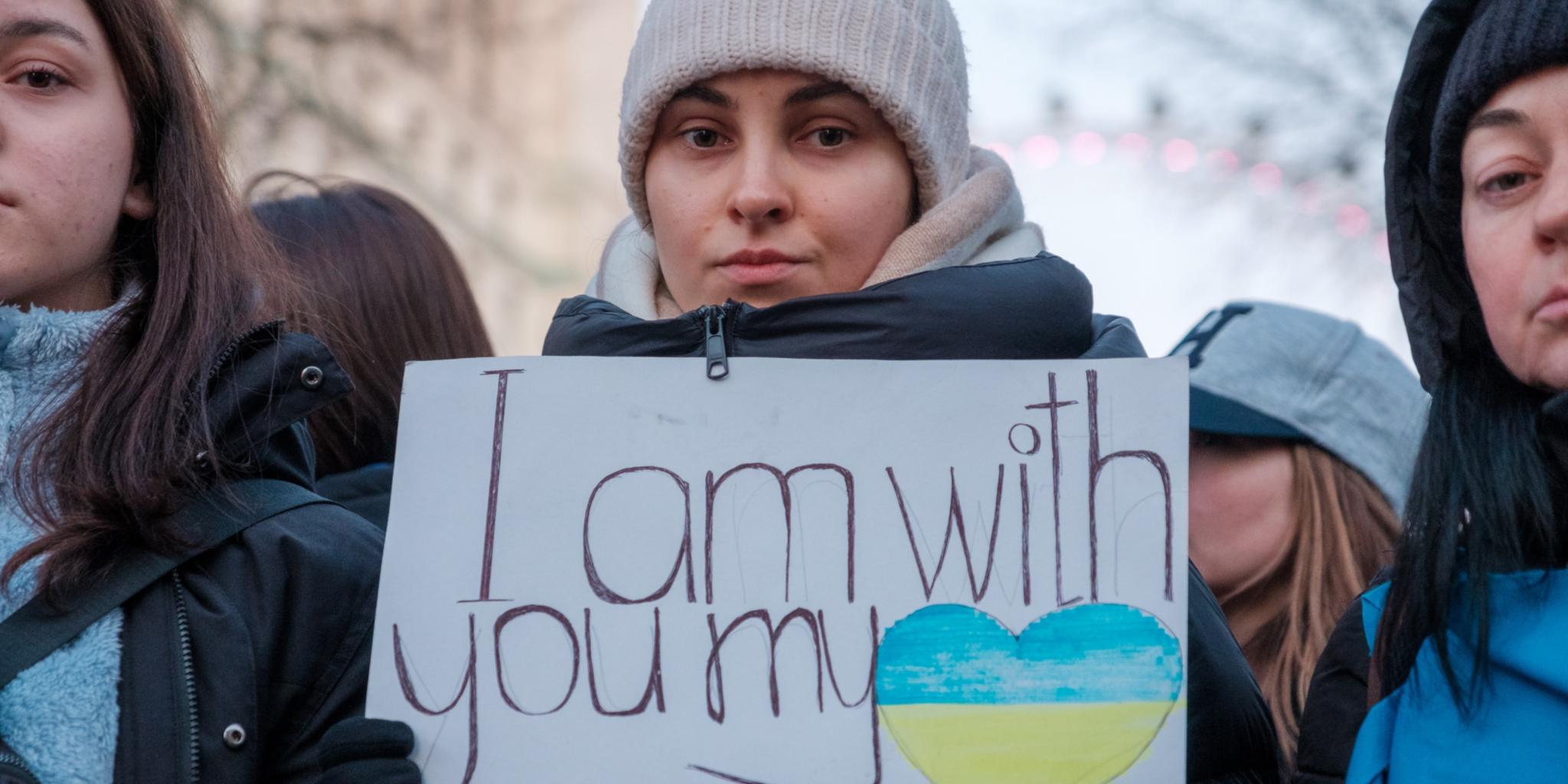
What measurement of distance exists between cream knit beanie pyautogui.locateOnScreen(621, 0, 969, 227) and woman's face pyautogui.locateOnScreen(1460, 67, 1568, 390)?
2.10 ft

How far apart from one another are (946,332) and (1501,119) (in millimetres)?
621

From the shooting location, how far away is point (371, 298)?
286cm

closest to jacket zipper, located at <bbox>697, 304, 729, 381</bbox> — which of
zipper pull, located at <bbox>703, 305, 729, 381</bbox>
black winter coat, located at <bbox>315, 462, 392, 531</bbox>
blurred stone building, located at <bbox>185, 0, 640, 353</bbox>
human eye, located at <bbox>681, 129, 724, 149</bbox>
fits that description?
zipper pull, located at <bbox>703, 305, 729, 381</bbox>

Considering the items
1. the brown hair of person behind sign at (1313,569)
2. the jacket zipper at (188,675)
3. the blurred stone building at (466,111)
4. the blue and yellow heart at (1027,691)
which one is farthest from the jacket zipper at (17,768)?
the blurred stone building at (466,111)

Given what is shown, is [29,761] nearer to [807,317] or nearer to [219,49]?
[807,317]

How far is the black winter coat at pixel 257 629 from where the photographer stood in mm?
1662

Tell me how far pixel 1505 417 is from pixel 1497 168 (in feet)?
0.95

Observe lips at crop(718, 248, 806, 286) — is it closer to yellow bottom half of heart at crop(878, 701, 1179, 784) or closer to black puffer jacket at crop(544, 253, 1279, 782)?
black puffer jacket at crop(544, 253, 1279, 782)

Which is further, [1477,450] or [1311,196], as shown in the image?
[1311,196]

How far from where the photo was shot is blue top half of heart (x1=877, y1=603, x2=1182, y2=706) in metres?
1.58

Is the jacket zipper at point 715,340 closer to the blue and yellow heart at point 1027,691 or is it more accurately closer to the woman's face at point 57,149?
the blue and yellow heart at point 1027,691

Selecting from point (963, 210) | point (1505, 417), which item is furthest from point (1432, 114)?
point (963, 210)

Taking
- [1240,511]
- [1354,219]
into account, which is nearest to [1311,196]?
[1354,219]

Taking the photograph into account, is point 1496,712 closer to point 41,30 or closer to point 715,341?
point 715,341
